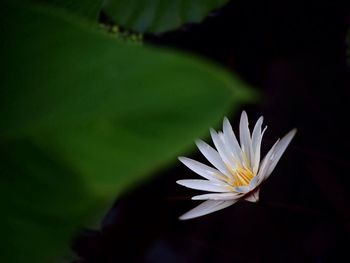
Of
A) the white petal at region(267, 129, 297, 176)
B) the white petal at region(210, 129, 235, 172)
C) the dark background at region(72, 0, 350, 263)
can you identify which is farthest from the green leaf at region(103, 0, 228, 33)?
the white petal at region(267, 129, 297, 176)

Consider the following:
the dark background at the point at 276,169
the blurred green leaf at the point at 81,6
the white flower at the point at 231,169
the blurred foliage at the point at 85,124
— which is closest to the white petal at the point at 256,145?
the white flower at the point at 231,169

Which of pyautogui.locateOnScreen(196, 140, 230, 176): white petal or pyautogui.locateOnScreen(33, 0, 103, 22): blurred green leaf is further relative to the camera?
pyautogui.locateOnScreen(196, 140, 230, 176): white petal

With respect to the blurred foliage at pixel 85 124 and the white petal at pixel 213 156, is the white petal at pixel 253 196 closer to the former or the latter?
the white petal at pixel 213 156

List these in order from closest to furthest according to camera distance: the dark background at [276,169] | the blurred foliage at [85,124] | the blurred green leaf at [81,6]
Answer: the blurred foliage at [85,124] < the blurred green leaf at [81,6] < the dark background at [276,169]

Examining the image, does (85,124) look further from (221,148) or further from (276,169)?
(276,169)


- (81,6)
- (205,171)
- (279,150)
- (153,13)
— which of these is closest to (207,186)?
(205,171)

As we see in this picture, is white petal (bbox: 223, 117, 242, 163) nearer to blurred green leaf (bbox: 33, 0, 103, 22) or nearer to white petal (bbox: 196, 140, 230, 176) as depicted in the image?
white petal (bbox: 196, 140, 230, 176)
